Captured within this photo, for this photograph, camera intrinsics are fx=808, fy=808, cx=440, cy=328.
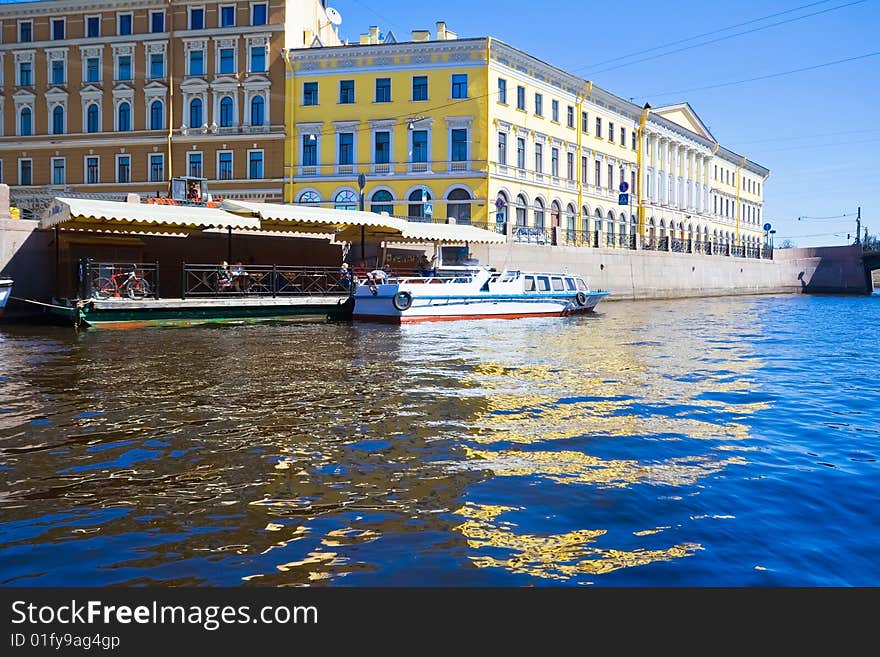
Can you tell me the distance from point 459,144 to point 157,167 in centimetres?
1736

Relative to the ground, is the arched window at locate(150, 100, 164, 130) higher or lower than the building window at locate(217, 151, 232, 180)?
higher

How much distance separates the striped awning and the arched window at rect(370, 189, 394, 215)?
21404mm

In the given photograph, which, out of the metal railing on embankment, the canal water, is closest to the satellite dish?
the metal railing on embankment

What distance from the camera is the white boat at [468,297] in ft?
77.8

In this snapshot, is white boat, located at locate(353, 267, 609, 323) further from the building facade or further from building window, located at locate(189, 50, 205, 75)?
building window, located at locate(189, 50, 205, 75)

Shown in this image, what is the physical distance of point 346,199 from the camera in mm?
44688

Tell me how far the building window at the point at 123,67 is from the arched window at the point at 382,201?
16170mm

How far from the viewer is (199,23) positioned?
4569 centimetres

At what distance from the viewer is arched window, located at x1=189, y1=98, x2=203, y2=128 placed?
4612cm

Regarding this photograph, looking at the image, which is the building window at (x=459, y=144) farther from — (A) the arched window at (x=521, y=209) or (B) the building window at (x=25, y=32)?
(B) the building window at (x=25, y=32)

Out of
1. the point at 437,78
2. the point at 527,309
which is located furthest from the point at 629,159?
the point at 527,309

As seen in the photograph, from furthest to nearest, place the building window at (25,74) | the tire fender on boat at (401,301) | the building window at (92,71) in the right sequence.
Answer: the building window at (25,74)
the building window at (92,71)
the tire fender on boat at (401,301)

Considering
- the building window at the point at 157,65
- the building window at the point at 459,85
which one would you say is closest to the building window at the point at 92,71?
the building window at the point at 157,65

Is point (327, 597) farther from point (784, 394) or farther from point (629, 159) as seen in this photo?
point (629, 159)
